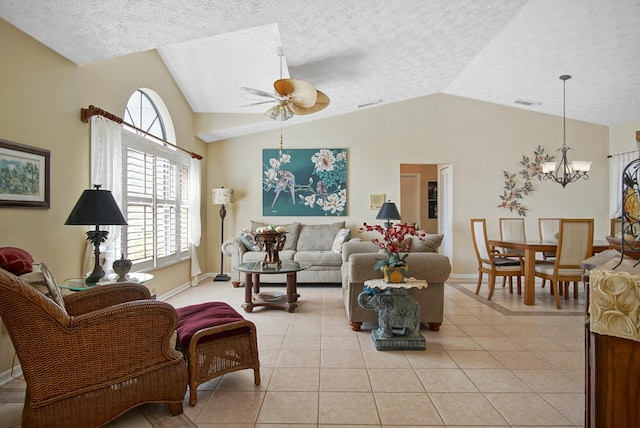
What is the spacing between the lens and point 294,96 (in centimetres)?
334

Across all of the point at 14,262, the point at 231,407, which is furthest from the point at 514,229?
the point at 14,262

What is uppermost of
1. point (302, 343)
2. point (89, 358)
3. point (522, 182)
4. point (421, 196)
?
point (522, 182)

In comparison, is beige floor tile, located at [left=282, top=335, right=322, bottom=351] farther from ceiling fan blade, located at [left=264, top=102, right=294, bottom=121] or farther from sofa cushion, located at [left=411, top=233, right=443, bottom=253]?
ceiling fan blade, located at [left=264, top=102, right=294, bottom=121]

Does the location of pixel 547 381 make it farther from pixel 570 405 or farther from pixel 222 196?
pixel 222 196

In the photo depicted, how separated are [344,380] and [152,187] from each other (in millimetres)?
3339

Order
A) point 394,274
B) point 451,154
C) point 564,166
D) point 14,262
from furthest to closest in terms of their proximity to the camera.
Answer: point 451,154
point 564,166
point 394,274
point 14,262

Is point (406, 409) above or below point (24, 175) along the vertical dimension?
below

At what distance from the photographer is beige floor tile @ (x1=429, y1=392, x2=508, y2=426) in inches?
72.3

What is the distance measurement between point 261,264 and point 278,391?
198 cm

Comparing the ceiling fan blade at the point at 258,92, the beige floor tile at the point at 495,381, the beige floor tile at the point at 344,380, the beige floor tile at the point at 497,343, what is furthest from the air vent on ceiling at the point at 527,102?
the beige floor tile at the point at 344,380

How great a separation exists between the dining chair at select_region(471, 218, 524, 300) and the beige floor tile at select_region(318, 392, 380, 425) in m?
3.12

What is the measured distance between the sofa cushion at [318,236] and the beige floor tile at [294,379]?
3.30m

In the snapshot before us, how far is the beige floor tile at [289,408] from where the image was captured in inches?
72.9

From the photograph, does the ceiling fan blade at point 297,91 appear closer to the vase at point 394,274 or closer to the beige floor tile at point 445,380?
the vase at point 394,274
